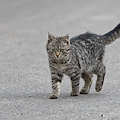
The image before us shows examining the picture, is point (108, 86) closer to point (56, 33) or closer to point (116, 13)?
point (56, 33)

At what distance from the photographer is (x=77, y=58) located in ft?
35.2

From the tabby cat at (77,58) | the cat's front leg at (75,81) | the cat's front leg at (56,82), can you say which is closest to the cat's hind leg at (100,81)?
the tabby cat at (77,58)

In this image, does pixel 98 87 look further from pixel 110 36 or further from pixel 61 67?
pixel 110 36

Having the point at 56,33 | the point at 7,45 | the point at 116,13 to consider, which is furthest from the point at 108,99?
the point at 116,13

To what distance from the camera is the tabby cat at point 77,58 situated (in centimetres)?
1038

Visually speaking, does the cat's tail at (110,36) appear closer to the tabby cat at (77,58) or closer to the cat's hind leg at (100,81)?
→ the tabby cat at (77,58)

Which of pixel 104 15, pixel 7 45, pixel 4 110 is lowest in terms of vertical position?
pixel 4 110

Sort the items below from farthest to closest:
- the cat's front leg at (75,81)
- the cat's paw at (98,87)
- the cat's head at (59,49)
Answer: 1. the cat's paw at (98,87)
2. the cat's front leg at (75,81)
3. the cat's head at (59,49)

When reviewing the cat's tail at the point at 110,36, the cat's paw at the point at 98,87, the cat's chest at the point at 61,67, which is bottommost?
the cat's paw at the point at 98,87

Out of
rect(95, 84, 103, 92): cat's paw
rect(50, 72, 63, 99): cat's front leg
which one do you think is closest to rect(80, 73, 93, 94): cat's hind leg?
rect(95, 84, 103, 92): cat's paw

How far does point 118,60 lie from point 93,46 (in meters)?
4.11

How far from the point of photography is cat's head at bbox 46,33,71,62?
10.3m

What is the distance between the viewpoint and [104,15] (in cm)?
2422

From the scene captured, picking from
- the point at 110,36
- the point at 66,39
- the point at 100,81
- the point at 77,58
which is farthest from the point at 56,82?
the point at 110,36
